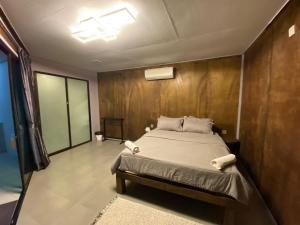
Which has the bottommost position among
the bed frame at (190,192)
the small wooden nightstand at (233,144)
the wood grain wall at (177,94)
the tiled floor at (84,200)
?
the tiled floor at (84,200)

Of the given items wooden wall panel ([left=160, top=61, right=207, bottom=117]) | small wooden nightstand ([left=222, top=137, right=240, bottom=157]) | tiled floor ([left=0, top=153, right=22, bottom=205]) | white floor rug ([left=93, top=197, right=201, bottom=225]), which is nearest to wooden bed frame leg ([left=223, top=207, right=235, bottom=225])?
white floor rug ([left=93, top=197, right=201, bottom=225])

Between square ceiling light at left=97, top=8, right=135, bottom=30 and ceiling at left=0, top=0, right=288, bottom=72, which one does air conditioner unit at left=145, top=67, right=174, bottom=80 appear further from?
square ceiling light at left=97, top=8, right=135, bottom=30

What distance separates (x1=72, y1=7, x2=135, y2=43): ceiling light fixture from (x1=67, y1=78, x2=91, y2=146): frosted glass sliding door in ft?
7.12

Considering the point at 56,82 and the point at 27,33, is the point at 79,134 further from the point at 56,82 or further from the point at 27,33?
the point at 27,33

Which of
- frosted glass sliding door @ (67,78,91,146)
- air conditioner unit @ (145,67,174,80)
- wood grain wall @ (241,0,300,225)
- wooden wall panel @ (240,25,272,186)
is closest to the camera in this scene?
wood grain wall @ (241,0,300,225)

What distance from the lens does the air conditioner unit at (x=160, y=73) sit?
3.47 metres

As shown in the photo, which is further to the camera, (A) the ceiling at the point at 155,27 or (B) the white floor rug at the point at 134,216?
(B) the white floor rug at the point at 134,216

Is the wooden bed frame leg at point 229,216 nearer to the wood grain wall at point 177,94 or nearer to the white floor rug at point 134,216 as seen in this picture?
the white floor rug at point 134,216

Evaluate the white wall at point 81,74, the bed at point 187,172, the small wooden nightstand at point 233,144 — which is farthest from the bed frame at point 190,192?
the white wall at point 81,74

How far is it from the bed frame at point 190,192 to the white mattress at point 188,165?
7 centimetres

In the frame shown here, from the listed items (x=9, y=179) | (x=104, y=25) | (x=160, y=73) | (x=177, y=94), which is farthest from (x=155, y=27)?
(x=9, y=179)

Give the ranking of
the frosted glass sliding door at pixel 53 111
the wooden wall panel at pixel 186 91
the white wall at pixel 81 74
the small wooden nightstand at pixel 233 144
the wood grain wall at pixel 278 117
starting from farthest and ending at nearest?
the wooden wall panel at pixel 186 91
the frosted glass sliding door at pixel 53 111
the white wall at pixel 81 74
the small wooden nightstand at pixel 233 144
the wood grain wall at pixel 278 117

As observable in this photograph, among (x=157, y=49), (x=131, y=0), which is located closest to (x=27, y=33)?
(x=131, y=0)

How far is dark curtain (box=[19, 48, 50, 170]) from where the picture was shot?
7.48ft
